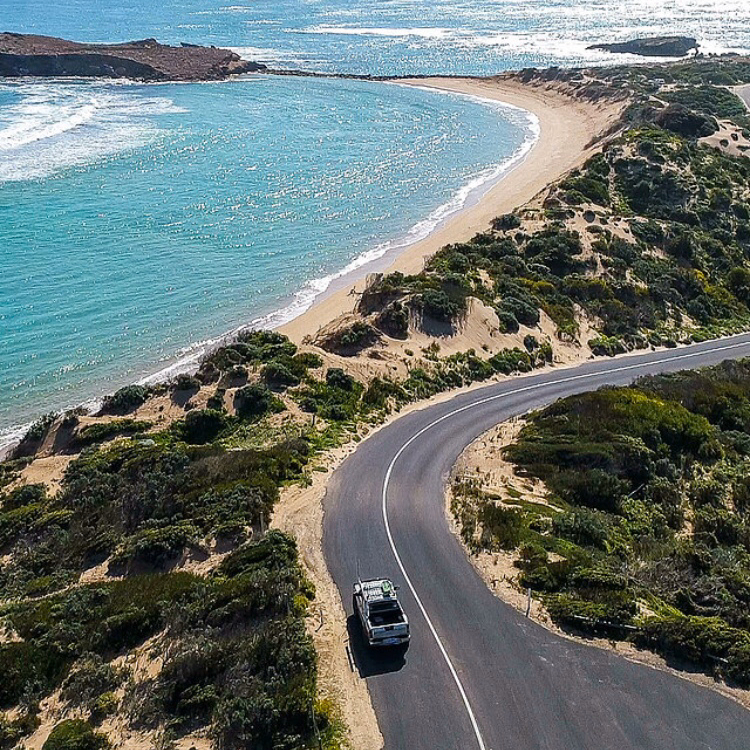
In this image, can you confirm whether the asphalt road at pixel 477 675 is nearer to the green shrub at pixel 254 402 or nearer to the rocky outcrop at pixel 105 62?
the green shrub at pixel 254 402

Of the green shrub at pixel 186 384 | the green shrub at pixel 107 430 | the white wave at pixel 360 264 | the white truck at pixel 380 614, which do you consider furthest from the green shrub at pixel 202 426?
the white truck at pixel 380 614

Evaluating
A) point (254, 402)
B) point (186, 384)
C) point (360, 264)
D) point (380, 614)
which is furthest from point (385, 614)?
point (360, 264)

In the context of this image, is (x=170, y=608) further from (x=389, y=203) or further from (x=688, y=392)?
(x=389, y=203)

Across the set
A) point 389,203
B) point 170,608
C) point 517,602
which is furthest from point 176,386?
point 389,203

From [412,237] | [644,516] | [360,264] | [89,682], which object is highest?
[89,682]

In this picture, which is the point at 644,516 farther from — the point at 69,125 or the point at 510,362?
the point at 69,125

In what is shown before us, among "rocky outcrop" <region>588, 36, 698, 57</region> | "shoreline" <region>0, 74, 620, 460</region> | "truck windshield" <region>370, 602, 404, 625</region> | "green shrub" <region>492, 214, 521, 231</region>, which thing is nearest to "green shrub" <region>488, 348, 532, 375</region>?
"shoreline" <region>0, 74, 620, 460</region>
